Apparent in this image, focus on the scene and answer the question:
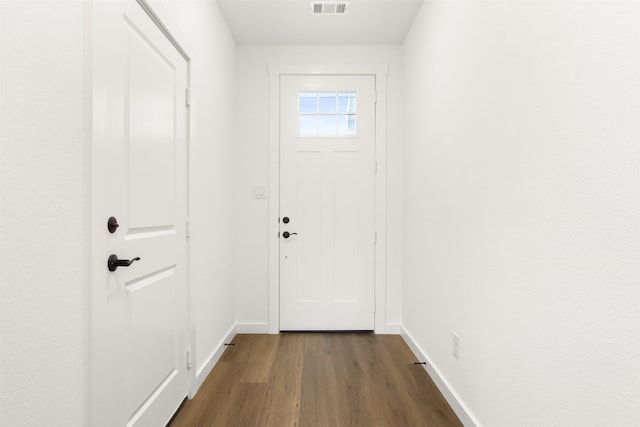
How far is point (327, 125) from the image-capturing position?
3252 millimetres

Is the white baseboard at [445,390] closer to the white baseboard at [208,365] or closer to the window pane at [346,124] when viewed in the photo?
the white baseboard at [208,365]

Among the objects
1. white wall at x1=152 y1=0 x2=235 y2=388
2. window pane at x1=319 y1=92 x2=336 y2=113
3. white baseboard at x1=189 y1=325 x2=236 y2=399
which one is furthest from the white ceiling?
white baseboard at x1=189 y1=325 x2=236 y2=399

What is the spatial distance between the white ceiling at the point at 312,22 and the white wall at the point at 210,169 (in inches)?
6.6

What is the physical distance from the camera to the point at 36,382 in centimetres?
96

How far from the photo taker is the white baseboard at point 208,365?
6.97 ft

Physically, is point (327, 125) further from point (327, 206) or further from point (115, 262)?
point (115, 262)

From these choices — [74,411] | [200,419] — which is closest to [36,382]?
[74,411]

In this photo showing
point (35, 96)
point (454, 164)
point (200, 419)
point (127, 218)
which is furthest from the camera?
point (454, 164)

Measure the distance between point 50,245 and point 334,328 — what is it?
8.59 ft

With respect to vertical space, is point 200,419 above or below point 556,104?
below

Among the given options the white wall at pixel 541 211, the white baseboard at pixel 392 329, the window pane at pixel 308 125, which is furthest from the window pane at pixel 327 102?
the white baseboard at pixel 392 329

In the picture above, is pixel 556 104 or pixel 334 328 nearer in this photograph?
pixel 556 104

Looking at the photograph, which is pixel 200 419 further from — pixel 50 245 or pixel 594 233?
pixel 594 233

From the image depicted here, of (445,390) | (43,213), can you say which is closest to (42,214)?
(43,213)
